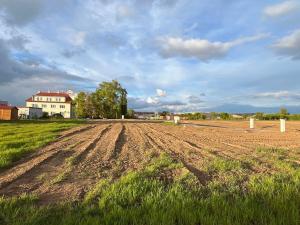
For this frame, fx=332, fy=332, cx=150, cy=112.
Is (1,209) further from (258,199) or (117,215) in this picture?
(258,199)

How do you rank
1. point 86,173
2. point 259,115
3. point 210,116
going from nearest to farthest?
point 86,173 → point 259,115 → point 210,116

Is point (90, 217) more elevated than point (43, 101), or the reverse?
point (43, 101)

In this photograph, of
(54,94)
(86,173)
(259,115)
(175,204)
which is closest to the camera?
(175,204)

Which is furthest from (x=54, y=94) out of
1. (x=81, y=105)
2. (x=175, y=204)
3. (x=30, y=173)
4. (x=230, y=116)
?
(x=175, y=204)

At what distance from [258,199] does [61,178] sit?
4.33m

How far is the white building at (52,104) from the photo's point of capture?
121 m

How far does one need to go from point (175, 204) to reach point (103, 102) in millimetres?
102176

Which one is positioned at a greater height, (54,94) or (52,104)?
(54,94)

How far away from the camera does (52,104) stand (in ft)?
401

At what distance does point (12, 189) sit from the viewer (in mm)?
6648

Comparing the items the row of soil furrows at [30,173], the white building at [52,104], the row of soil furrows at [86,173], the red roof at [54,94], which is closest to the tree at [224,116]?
the white building at [52,104]

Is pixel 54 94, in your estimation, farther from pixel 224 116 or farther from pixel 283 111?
pixel 283 111

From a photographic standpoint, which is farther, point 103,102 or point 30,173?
point 103,102

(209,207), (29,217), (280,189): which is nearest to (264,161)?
(280,189)
